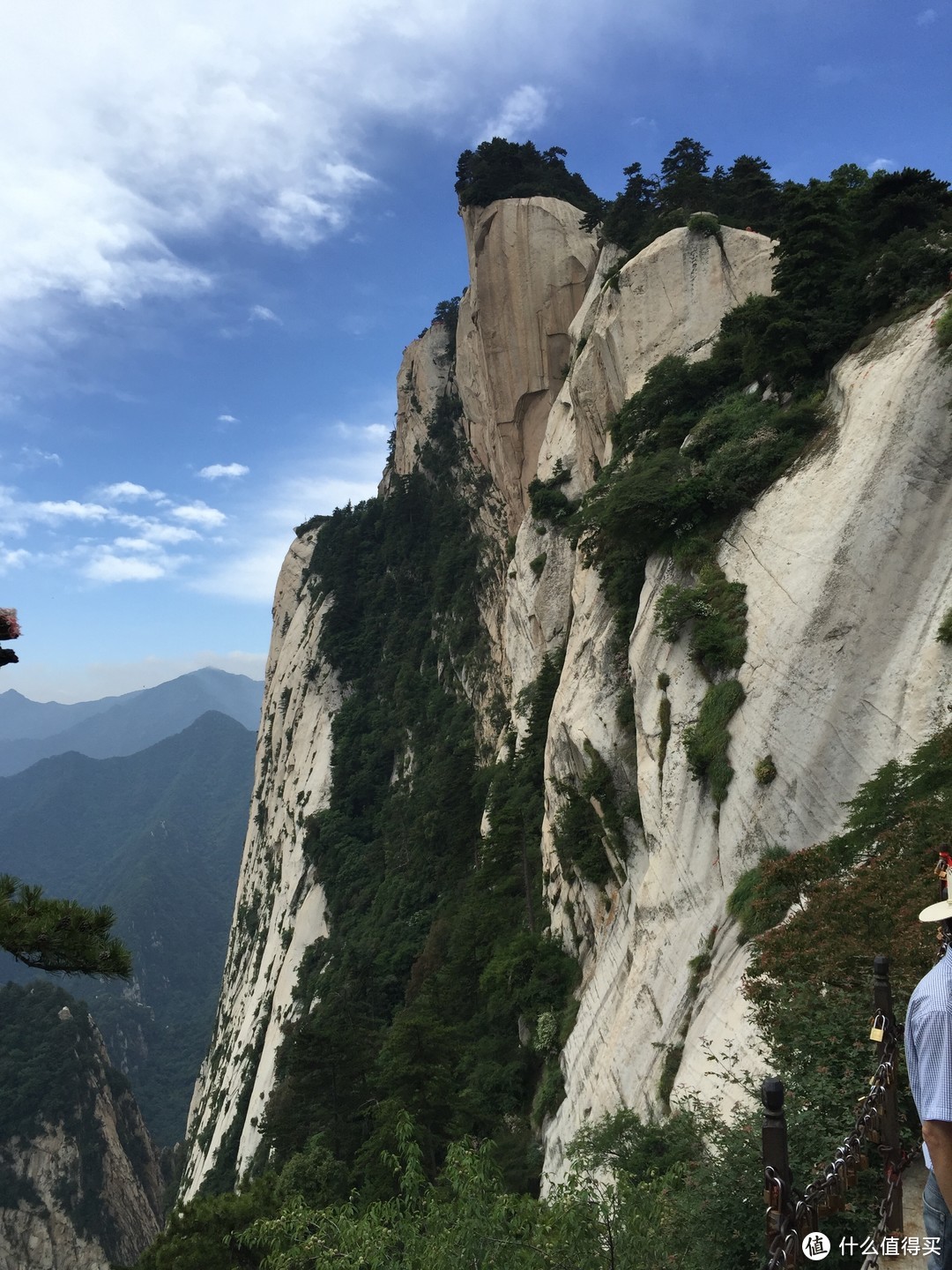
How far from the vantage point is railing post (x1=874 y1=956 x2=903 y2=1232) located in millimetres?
4539

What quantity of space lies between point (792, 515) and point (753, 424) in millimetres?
3459

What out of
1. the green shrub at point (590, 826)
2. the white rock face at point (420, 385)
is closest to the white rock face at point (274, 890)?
the white rock face at point (420, 385)

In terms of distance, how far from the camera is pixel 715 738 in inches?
547

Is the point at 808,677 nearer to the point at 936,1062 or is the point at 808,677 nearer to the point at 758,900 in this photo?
the point at 758,900

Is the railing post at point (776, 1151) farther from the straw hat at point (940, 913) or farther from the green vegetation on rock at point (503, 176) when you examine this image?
the green vegetation on rock at point (503, 176)

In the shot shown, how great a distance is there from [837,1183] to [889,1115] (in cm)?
100

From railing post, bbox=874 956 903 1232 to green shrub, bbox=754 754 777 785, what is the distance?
7.71m

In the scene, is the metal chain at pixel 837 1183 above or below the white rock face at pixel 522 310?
below

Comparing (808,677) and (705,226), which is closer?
(808,677)

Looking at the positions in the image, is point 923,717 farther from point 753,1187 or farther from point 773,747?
point 753,1187

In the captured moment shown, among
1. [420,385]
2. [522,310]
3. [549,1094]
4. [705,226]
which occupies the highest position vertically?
[420,385]

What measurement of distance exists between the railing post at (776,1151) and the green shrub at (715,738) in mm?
10135

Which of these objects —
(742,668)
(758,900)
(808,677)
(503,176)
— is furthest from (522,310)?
(758,900)

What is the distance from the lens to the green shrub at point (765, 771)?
41.5 feet
